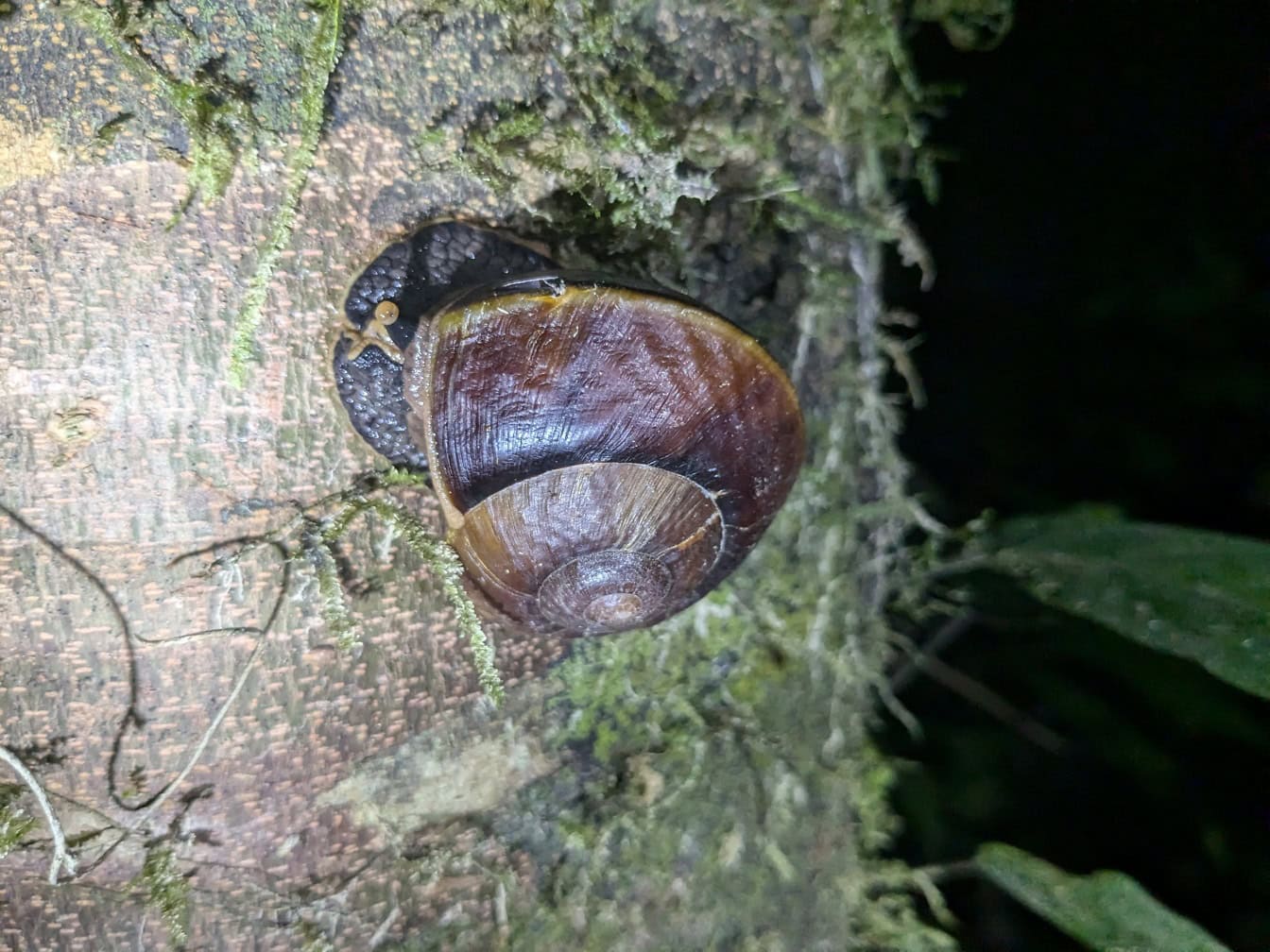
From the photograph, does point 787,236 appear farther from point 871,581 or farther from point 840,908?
point 840,908

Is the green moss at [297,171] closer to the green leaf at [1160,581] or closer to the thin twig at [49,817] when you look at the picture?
the thin twig at [49,817]

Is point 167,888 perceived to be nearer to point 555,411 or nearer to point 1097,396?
point 555,411

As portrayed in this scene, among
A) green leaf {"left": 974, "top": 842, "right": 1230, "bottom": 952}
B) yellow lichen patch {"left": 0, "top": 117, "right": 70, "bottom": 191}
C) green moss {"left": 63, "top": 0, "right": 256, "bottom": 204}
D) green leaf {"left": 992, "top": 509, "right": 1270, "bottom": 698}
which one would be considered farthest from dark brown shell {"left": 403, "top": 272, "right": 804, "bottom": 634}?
green leaf {"left": 974, "top": 842, "right": 1230, "bottom": 952}

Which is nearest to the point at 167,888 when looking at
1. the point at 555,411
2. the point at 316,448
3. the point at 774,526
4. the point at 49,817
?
the point at 49,817

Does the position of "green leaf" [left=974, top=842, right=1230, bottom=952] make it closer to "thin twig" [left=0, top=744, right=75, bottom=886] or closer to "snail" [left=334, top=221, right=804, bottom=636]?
"snail" [left=334, top=221, right=804, bottom=636]

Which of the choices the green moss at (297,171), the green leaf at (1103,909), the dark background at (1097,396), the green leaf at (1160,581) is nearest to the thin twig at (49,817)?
the green moss at (297,171)

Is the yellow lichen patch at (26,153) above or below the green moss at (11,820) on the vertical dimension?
above

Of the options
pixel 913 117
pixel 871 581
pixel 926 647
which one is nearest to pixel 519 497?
pixel 871 581

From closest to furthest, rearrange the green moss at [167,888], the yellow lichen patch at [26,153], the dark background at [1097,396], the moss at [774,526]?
the yellow lichen patch at [26,153] < the green moss at [167,888] < the moss at [774,526] < the dark background at [1097,396]
